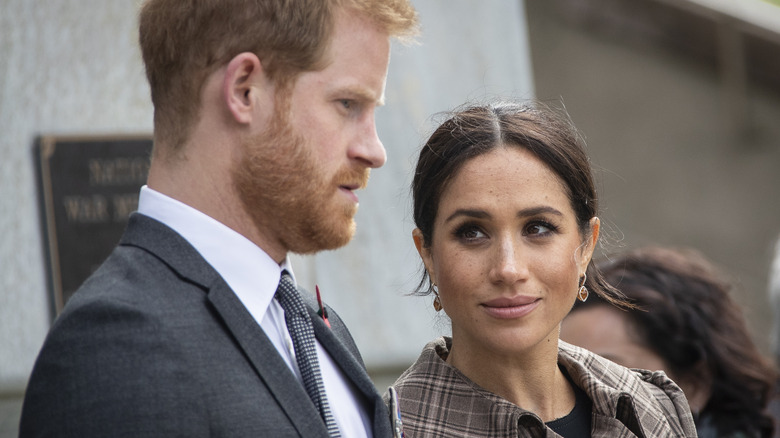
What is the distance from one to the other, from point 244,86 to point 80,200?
2.13 meters

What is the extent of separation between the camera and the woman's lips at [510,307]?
2.38 m

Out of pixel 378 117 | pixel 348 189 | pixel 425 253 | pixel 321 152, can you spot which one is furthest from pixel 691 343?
pixel 321 152

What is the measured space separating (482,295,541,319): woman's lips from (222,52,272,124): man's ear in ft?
2.54

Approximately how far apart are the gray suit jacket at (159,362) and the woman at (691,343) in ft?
6.50

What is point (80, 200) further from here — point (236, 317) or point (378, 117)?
point (236, 317)

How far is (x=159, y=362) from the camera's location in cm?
174

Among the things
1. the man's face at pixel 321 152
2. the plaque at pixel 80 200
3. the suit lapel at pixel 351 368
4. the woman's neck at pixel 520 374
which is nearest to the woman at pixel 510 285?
the woman's neck at pixel 520 374

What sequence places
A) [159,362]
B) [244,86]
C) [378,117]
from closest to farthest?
[159,362]
[244,86]
[378,117]

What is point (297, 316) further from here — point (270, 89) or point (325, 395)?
point (270, 89)

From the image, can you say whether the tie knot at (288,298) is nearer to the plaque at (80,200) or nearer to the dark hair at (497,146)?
the dark hair at (497,146)

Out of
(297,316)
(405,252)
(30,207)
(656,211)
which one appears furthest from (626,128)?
(297,316)

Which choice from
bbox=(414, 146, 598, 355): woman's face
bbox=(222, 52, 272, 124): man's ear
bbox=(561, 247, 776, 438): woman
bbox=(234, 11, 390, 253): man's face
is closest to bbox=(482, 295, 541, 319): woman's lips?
bbox=(414, 146, 598, 355): woman's face

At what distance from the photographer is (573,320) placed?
374 centimetres

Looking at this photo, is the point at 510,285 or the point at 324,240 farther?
the point at 510,285
